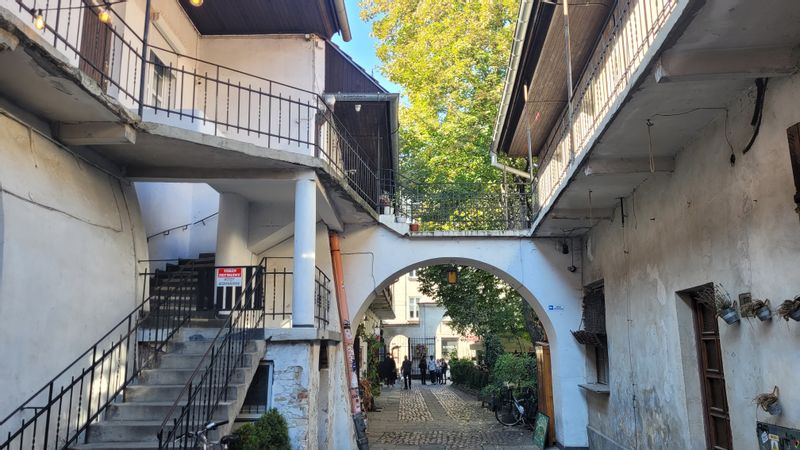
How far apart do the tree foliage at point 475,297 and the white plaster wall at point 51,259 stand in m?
9.43

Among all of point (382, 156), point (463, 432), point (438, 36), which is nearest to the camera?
point (463, 432)

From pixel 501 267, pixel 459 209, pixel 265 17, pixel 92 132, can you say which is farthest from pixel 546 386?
pixel 92 132

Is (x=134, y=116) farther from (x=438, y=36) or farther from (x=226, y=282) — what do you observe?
(x=438, y=36)

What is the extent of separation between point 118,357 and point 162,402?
0.97 meters

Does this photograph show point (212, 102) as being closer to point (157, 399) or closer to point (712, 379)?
point (157, 399)

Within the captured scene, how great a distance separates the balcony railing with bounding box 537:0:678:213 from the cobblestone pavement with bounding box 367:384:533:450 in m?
5.50

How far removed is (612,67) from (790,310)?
3.45 metres

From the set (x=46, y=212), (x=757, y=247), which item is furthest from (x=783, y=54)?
(x=46, y=212)

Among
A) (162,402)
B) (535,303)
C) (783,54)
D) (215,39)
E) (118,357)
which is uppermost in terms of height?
(215,39)

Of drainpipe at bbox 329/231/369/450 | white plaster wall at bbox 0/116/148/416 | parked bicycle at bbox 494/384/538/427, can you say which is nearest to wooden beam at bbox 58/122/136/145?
white plaster wall at bbox 0/116/148/416

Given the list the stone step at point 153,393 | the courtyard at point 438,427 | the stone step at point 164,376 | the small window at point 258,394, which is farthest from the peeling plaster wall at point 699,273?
the stone step at point 164,376

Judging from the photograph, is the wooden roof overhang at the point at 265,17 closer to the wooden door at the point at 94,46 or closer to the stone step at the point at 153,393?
the wooden door at the point at 94,46

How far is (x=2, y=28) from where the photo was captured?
14.2 ft

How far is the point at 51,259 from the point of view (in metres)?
6.22
